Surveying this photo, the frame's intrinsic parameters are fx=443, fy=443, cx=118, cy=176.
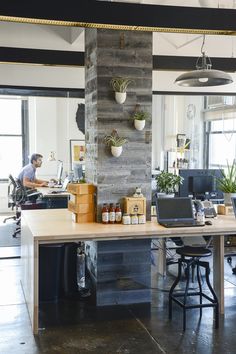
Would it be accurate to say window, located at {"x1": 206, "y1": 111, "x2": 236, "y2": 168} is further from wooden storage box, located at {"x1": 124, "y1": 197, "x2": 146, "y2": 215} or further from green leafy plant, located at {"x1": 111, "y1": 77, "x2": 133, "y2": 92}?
green leafy plant, located at {"x1": 111, "y1": 77, "x2": 133, "y2": 92}

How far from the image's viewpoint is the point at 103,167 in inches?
164

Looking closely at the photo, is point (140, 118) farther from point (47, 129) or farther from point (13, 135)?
point (13, 135)

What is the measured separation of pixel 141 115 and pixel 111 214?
98 cm

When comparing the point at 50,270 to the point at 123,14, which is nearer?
the point at 123,14

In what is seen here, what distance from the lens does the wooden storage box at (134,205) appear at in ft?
13.6

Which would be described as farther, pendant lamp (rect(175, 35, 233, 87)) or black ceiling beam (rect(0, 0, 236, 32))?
pendant lamp (rect(175, 35, 233, 87))

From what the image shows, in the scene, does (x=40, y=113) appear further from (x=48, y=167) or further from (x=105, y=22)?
(x=105, y=22)

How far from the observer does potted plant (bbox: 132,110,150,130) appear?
164 inches

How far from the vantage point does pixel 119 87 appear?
410 cm

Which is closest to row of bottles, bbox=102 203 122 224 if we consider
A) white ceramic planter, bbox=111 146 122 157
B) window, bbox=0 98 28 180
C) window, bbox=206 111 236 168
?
white ceramic planter, bbox=111 146 122 157

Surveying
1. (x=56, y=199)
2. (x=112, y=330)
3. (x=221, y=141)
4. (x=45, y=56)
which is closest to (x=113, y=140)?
(x=112, y=330)

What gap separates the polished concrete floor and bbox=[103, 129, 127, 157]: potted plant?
150cm

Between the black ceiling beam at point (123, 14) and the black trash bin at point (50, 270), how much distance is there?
2192mm

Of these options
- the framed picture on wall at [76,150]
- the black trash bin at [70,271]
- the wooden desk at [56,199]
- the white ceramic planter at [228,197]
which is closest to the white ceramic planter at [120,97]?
the black trash bin at [70,271]
